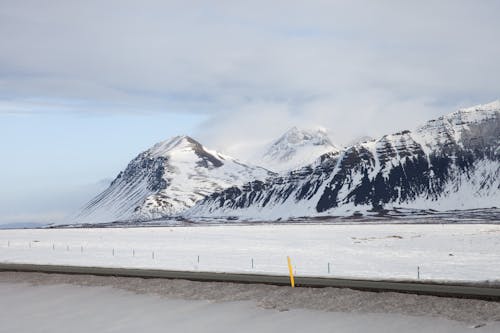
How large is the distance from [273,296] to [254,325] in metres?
4.58

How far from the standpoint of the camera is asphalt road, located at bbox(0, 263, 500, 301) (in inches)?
1106

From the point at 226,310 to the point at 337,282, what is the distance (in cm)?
752

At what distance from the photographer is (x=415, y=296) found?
27.5m

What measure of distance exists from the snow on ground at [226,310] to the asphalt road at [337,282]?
1.22 metres

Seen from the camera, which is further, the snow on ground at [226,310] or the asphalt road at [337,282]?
the asphalt road at [337,282]

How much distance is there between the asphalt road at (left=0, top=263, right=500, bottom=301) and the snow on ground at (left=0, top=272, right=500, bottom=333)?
48.0 inches

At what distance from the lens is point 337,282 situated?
3291 cm

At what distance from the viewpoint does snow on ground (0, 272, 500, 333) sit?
24.7m

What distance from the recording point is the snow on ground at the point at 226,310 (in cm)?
2473

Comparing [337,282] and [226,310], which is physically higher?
[337,282]

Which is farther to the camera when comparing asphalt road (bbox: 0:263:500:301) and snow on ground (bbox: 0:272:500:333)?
asphalt road (bbox: 0:263:500:301)

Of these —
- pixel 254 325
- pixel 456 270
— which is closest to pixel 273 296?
pixel 254 325

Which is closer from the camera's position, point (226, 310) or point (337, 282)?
point (226, 310)

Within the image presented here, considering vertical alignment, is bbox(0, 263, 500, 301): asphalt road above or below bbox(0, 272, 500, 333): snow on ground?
above
